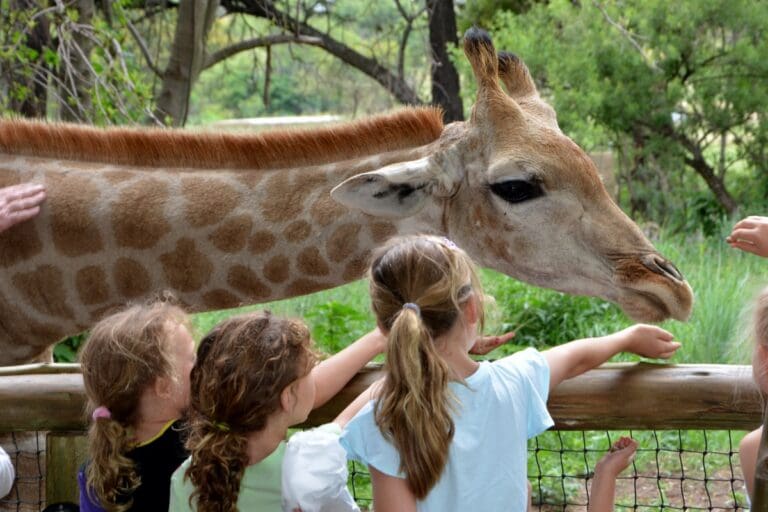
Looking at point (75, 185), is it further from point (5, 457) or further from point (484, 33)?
point (484, 33)

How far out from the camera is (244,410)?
243 cm

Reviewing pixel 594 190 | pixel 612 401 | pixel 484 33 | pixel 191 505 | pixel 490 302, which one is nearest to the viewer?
pixel 191 505

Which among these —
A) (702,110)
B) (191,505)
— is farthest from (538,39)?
(191,505)

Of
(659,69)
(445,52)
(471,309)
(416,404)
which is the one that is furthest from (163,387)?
(445,52)

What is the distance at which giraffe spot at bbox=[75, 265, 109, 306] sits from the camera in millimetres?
4180

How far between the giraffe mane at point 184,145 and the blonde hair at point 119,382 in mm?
1816

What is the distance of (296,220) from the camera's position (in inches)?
167

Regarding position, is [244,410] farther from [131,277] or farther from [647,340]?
[131,277]

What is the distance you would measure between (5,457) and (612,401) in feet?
5.75

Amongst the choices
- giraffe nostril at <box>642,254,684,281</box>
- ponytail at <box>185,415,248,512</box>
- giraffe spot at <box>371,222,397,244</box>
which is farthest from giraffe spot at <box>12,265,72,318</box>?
giraffe nostril at <box>642,254,684,281</box>

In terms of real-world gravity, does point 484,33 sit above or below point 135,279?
above

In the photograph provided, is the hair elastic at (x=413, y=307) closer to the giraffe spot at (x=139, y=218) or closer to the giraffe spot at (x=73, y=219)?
the giraffe spot at (x=139, y=218)

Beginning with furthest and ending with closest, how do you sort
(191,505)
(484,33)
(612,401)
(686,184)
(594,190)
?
1. (686,184)
2. (484,33)
3. (594,190)
4. (612,401)
5. (191,505)

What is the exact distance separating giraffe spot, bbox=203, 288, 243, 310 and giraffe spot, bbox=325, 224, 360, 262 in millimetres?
441
